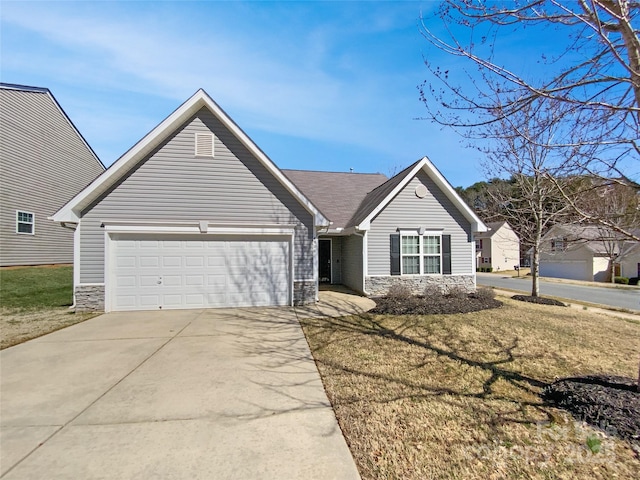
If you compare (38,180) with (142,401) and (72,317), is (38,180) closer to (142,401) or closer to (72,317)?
(72,317)

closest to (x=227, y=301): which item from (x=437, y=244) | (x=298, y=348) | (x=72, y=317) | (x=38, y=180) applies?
(x=72, y=317)

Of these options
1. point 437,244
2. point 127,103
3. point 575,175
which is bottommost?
point 437,244

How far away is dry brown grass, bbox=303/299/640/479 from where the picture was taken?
2857 millimetres

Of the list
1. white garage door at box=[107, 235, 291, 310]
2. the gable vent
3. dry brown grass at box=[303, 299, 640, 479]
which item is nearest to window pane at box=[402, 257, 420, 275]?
dry brown grass at box=[303, 299, 640, 479]

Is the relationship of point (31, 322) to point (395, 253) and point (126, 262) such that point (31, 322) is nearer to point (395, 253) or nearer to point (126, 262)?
point (126, 262)

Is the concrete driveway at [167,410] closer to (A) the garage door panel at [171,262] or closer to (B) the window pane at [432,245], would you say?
(A) the garage door panel at [171,262]

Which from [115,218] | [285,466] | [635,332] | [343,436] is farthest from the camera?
[115,218]

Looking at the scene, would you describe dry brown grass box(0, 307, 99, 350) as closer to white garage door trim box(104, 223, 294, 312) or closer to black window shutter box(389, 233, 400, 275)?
white garage door trim box(104, 223, 294, 312)

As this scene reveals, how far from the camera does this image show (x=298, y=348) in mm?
6109

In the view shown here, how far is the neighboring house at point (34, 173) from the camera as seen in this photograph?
1528 centimetres

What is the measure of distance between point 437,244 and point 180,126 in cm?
1027

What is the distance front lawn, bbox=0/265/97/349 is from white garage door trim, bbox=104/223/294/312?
1299 mm

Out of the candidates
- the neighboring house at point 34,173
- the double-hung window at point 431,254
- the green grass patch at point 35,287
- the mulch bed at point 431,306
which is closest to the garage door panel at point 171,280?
the green grass patch at point 35,287

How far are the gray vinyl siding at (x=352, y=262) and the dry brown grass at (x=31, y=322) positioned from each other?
8957 millimetres
